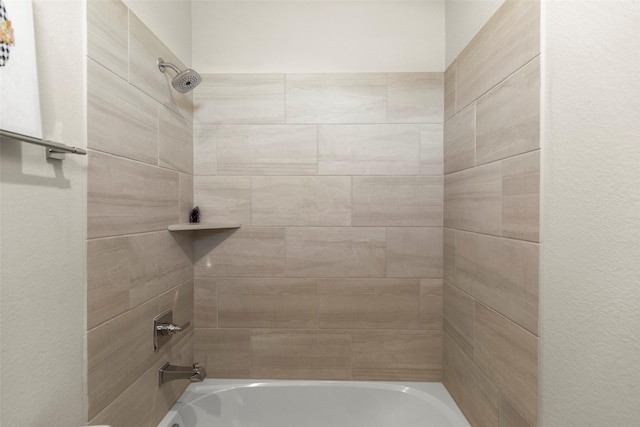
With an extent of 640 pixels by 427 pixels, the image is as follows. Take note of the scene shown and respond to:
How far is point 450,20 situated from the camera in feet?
5.24

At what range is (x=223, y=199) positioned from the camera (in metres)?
1.70

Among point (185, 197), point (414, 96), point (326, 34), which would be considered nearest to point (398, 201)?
point (414, 96)

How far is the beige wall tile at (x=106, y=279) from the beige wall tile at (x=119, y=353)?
35 mm

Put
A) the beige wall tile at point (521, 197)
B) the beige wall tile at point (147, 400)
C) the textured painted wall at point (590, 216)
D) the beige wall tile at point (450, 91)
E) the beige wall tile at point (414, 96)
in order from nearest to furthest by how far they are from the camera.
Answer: the textured painted wall at point (590, 216), the beige wall tile at point (521, 197), the beige wall tile at point (147, 400), the beige wall tile at point (450, 91), the beige wall tile at point (414, 96)

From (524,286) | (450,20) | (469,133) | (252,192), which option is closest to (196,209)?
(252,192)

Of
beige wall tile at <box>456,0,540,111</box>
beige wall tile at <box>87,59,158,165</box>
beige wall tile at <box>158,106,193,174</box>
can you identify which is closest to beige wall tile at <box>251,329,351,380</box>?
beige wall tile at <box>158,106,193,174</box>

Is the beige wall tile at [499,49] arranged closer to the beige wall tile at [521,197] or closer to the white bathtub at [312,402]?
the beige wall tile at [521,197]

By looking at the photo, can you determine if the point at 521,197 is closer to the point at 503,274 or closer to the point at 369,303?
the point at 503,274

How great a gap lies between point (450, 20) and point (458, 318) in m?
1.39

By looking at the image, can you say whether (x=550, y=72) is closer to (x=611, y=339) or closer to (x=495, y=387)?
(x=611, y=339)

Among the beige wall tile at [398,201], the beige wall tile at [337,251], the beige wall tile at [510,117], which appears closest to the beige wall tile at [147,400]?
the beige wall tile at [337,251]

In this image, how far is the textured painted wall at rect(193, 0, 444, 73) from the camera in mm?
1669

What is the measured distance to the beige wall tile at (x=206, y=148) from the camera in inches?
66.7

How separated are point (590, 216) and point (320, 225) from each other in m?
1.12
